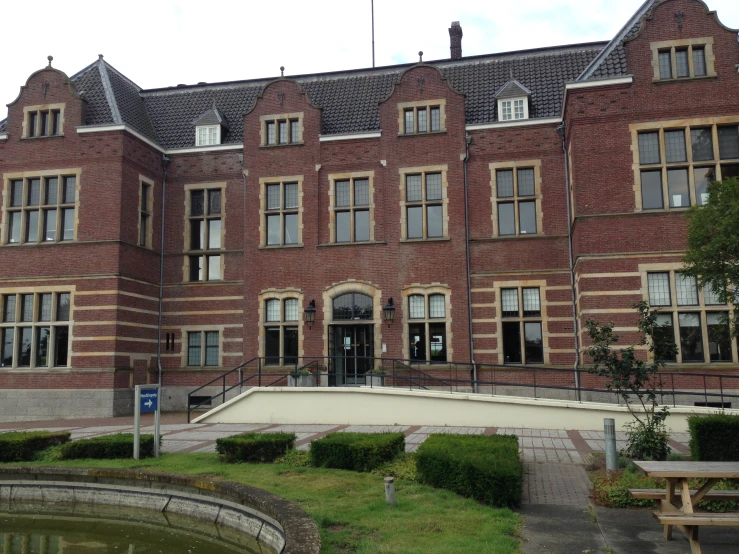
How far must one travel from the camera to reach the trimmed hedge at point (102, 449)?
12.4 m

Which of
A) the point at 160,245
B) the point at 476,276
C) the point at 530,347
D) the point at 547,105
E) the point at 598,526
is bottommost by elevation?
the point at 598,526

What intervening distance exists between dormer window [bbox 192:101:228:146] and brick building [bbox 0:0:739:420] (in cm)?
9

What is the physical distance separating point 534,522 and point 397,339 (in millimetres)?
15505

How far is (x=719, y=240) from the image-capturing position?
34.6 ft

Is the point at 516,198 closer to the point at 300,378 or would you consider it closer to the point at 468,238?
the point at 468,238

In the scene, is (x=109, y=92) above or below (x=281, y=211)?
above

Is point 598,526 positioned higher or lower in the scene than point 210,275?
lower

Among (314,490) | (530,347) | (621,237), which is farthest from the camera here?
(530,347)

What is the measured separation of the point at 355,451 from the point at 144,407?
453 cm

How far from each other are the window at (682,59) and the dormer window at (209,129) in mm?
16042

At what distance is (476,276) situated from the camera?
75.7 feet

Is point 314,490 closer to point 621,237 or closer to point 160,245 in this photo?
point 621,237

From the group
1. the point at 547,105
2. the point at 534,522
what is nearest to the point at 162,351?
the point at 547,105

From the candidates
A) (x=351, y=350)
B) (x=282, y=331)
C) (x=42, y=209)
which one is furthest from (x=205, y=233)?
(x=351, y=350)
